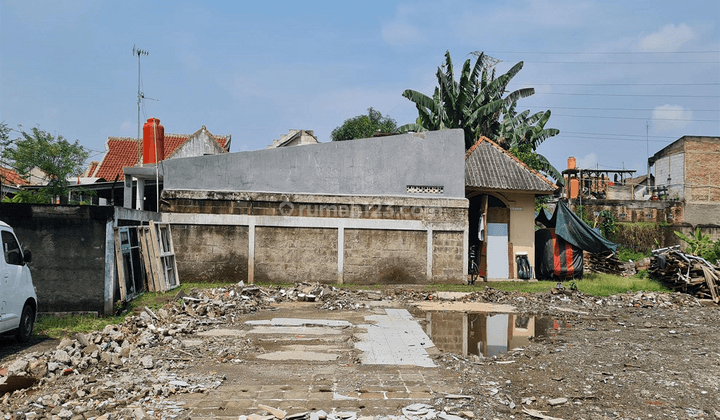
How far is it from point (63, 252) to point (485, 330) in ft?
31.1

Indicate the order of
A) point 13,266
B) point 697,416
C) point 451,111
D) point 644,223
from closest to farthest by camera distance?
point 697,416 < point 13,266 < point 451,111 < point 644,223

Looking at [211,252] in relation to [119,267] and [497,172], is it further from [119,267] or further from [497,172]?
[497,172]

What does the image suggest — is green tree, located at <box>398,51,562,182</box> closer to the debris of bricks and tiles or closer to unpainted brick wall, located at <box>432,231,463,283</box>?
unpainted brick wall, located at <box>432,231,463,283</box>

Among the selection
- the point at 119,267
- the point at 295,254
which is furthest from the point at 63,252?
the point at 295,254

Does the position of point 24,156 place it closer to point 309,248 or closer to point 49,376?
point 309,248

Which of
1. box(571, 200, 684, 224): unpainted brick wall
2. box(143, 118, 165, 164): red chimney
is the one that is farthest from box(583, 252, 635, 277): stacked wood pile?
box(143, 118, 165, 164): red chimney

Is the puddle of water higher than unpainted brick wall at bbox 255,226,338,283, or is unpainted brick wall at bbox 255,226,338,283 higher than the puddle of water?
unpainted brick wall at bbox 255,226,338,283

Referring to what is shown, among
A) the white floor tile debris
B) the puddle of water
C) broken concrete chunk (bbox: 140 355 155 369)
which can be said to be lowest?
the puddle of water

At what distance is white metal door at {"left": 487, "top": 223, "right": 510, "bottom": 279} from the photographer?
18625 millimetres

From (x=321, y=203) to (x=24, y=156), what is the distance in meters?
12.6

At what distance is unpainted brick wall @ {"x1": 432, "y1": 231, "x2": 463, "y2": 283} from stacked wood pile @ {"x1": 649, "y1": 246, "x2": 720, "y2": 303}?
7478 mm

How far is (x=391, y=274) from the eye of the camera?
16766 mm

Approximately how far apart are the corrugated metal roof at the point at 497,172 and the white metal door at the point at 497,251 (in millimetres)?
1678

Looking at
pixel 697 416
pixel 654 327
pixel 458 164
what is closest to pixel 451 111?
pixel 458 164
